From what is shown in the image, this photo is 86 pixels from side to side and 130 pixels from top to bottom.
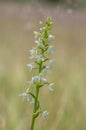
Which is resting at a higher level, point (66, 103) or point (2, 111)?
point (66, 103)

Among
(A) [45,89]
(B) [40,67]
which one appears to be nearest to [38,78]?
(B) [40,67]

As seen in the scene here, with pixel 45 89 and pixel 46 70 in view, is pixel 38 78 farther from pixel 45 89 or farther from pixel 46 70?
pixel 45 89

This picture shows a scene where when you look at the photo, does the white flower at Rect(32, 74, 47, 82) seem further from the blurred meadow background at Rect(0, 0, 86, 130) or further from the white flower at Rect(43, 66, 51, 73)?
the blurred meadow background at Rect(0, 0, 86, 130)

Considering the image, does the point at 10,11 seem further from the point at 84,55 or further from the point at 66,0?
the point at 66,0

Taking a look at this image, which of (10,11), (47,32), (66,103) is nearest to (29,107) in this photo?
(66,103)

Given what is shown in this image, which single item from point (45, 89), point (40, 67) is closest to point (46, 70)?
point (40, 67)

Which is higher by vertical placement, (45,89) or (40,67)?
(45,89)

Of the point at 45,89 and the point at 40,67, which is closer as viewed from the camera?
the point at 40,67

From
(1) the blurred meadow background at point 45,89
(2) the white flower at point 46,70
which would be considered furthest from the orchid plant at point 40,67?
(1) the blurred meadow background at point 45,89

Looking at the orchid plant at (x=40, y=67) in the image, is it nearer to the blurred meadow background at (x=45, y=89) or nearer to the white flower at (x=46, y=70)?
the white flower at (x=46, y=70)

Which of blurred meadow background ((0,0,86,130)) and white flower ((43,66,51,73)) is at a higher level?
blurred meadow background ((0,0,86,130))

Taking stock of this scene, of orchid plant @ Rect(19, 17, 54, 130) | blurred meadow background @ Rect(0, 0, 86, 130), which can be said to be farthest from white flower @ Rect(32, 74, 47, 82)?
blurred meadow background @ Rect(0, 0, 86, 130)
